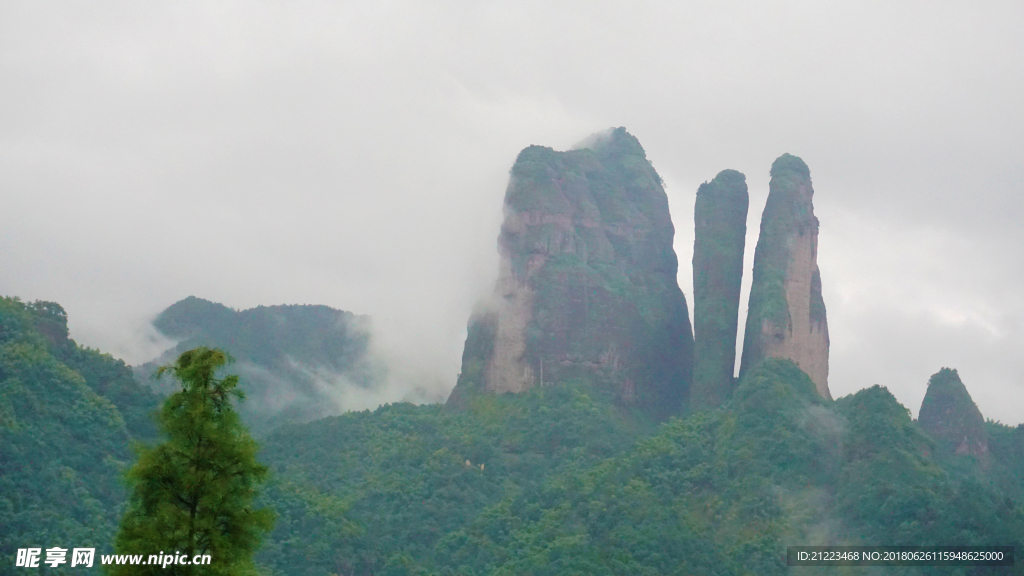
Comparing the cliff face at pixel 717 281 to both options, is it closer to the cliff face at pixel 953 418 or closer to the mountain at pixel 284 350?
the cliff face at pixel 953 418

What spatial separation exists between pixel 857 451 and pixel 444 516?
18297 millimetres

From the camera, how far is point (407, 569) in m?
46.7

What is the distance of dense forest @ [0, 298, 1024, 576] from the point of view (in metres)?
41.9

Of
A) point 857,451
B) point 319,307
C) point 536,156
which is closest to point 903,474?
point 857,451

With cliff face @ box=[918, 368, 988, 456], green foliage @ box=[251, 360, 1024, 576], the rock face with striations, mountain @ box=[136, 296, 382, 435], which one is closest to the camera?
green foliage @ box=[251, 360, 1024, 576]

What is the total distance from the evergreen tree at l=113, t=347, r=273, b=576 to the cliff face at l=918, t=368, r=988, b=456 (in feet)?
157

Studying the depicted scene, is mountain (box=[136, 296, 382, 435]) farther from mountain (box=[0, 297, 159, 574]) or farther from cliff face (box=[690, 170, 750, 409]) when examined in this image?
cliff face (box=[690, 170, 750, 409])

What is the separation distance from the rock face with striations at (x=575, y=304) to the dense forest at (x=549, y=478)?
1.49 metres

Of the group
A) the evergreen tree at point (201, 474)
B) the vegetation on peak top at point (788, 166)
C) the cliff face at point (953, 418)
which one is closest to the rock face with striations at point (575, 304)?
the vegetation on peak top at point (788, 166)

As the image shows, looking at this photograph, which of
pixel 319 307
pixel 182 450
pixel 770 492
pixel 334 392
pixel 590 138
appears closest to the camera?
pixel 182 450

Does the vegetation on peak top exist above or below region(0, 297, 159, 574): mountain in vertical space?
above

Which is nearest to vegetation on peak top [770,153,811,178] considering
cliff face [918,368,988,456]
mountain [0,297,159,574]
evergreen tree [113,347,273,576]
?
cliff face [918,368,988,456]

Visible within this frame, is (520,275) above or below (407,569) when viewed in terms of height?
above

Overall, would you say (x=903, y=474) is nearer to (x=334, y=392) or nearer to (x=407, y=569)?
(x=407, y=569)
